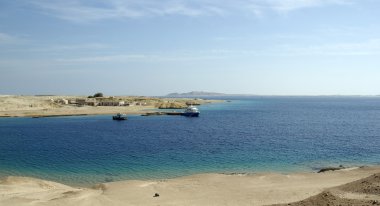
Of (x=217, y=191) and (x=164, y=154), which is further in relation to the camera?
(x=164, y=154)

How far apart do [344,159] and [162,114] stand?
8378cm

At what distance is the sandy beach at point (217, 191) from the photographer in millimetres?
22156

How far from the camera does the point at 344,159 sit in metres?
45.3

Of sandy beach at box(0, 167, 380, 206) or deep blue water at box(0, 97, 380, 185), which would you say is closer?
sandy beach at box(0, 167, 380, 206)

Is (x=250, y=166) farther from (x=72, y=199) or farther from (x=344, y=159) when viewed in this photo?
(x=72, y=199)

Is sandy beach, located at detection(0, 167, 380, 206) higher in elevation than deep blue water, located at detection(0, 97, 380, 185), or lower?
higher

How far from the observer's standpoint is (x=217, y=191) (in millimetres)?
27125

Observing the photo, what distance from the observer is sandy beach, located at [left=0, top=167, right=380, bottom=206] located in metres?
22.2

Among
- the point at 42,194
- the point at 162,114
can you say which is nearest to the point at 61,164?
the point at 42,194

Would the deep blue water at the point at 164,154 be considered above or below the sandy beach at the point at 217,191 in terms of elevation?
below

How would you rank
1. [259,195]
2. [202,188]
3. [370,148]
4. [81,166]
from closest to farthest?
[259,195]
[202,188]
[81,166]
[370,148]

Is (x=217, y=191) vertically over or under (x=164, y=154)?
over

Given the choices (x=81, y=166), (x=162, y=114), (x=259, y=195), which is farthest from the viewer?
(x=162, y=114)

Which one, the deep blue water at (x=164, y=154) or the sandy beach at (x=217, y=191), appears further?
the deep blue water at (x=164, y=154)
